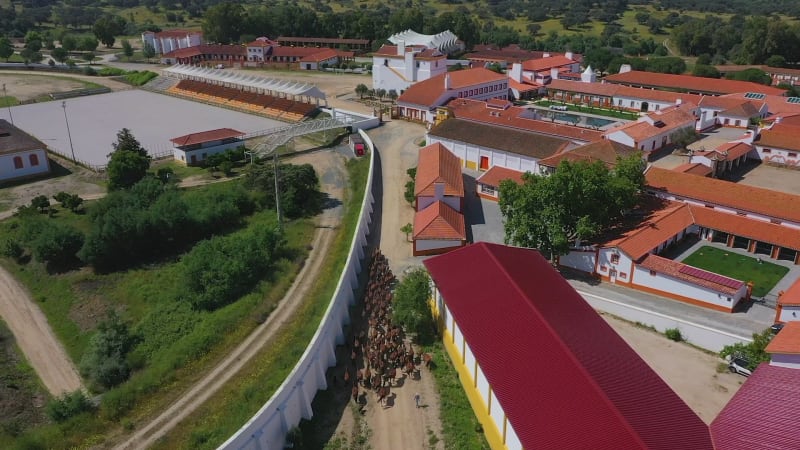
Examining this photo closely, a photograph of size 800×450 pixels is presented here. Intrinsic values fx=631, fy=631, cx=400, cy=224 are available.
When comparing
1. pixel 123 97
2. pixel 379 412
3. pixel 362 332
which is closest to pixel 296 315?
pixel 362 332

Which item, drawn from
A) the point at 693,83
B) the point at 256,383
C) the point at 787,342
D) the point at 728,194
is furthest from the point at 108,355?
the point at 693,83

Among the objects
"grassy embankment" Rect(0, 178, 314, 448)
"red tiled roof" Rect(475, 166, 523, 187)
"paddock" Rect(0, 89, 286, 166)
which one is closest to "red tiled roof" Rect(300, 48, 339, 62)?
"paddock" Rect(0, 89, 286, 166)

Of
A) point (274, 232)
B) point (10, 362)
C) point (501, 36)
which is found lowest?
point (10, 362)

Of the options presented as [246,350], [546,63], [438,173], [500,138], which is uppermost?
[546,63]

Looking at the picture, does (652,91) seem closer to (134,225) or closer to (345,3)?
(134,225)

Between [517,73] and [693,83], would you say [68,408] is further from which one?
[693,83]

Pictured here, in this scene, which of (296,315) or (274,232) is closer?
(296,315)
